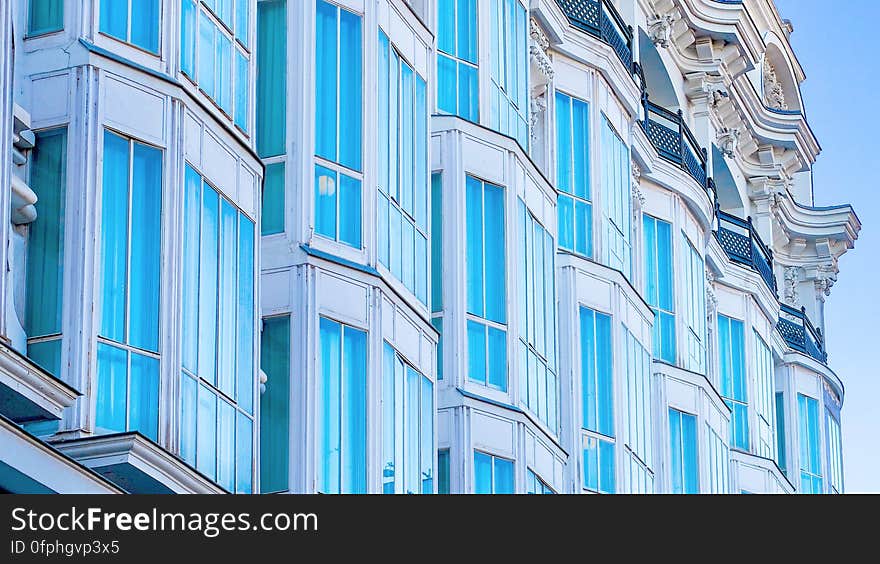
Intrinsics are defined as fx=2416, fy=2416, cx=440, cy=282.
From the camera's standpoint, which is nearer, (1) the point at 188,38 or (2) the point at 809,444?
(1) the point at 188,38

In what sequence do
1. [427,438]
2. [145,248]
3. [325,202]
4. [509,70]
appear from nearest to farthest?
[145,248]
[325,202]
[427,438]
[509,70]

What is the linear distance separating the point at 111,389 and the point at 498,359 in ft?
35.6

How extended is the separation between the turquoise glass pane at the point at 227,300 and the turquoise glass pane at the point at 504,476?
8.61m

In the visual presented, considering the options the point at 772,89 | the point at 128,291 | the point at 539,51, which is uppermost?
the point at 772,89

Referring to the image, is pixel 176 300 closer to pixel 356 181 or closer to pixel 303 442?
pixel 303 442

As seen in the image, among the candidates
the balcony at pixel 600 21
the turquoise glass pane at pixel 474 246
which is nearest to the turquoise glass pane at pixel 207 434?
the turquoise glass pane at pixel 474 246

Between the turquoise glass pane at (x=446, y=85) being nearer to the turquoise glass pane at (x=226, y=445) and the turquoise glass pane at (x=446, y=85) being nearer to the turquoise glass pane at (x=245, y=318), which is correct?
the turquoise glass pane at (x=245, y=318)

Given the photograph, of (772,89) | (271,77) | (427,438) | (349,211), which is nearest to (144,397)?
(349,211)

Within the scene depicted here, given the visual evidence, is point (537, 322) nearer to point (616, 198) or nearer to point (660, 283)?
Result: point (616, 198)

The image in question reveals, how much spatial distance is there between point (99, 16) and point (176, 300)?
2.74 metres

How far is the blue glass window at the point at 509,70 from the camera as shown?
33.2 meters

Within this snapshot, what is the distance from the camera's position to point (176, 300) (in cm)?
2189

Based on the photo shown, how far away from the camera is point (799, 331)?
54125 millimetres
